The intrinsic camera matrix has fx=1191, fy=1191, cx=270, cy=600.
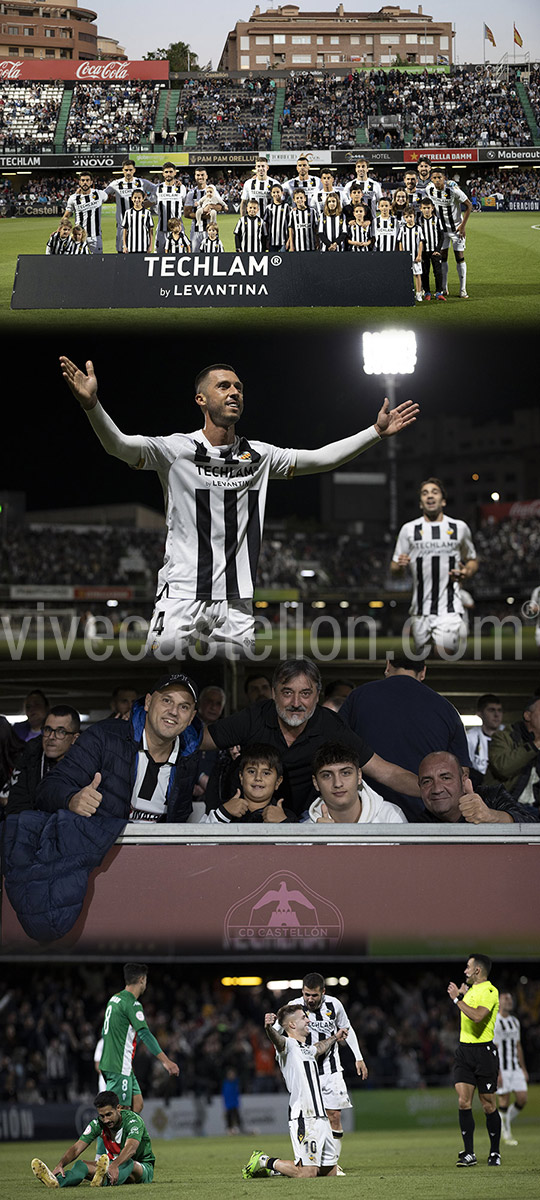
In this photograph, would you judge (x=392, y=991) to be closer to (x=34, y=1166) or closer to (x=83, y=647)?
(x=34, y=1166)

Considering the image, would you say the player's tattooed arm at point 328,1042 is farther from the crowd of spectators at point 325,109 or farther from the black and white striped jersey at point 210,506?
the crowd of spectators at point 325,109

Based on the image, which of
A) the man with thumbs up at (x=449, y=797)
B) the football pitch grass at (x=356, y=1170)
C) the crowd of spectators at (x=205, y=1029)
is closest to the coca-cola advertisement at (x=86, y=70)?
the crowd of spectators at (x=205, y=1029)

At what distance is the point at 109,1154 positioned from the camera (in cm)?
452

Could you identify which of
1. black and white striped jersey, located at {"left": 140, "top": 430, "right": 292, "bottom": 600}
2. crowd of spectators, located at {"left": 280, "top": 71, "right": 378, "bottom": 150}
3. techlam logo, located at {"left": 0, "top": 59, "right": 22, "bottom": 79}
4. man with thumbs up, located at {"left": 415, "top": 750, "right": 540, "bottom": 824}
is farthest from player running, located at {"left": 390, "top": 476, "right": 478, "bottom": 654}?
crowd of spectators, located at {"left": 280, "top": 71, "right": 378, "bottom": 150}

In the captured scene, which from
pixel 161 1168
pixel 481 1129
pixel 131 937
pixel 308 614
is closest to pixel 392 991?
pixel 481 1129

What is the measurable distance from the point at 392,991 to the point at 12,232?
60.1 ft

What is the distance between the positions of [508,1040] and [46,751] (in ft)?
8.55

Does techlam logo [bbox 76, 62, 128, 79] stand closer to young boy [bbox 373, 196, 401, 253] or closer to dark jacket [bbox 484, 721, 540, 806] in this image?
young boy [bbox 373, 196, 401, 253]

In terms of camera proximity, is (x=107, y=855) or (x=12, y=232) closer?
(x=107, y=855)

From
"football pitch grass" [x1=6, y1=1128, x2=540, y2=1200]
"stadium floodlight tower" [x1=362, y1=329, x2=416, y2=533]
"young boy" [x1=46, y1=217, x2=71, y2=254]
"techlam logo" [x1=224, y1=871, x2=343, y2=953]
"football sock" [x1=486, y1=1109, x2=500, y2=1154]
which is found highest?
"young boy" [x1=46, y1=217, x2=71, y2=254]

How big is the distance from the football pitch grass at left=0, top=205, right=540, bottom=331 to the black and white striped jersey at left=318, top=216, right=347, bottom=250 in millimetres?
1009

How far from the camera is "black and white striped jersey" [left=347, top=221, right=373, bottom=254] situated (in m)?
13.1

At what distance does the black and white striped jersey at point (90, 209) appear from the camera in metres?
14.5

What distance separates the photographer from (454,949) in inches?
174
